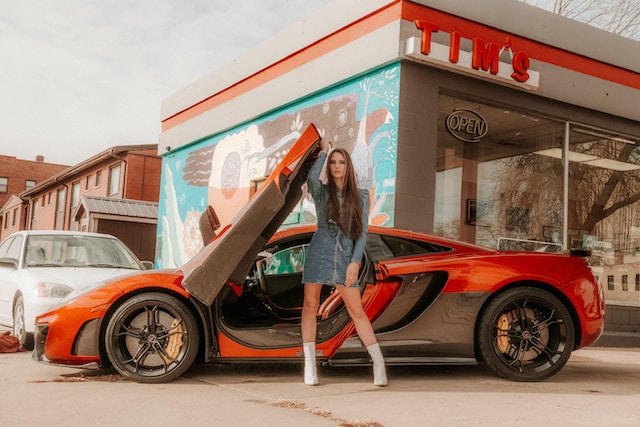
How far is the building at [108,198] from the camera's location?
24062mm

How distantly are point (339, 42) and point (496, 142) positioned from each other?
295cm

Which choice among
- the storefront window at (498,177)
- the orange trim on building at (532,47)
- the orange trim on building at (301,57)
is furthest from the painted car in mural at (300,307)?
the orange trim on building at (301,57)

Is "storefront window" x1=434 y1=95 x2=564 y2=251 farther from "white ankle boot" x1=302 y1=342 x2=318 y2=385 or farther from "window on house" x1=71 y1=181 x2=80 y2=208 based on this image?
"window on house" x1=71 y1=181 x2=80 y2=208

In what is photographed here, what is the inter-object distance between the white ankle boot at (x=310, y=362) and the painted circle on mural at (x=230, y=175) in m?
9.00

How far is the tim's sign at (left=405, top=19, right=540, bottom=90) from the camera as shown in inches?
359

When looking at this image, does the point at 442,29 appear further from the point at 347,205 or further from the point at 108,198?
the point at 108,198

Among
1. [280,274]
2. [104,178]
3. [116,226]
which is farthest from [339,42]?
[104,178]

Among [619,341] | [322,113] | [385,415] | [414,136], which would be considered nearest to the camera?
[385,415]

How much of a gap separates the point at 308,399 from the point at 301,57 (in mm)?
8277

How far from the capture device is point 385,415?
3.83m

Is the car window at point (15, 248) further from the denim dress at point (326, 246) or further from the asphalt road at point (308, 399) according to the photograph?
the denim dress at point (326, 246)

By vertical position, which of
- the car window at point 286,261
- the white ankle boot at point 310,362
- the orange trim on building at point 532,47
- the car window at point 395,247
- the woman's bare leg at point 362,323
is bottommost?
the white ankle boot at point 310,362

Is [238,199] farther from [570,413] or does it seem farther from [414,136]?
[570,413]

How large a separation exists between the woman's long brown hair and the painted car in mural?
11.0 inches
